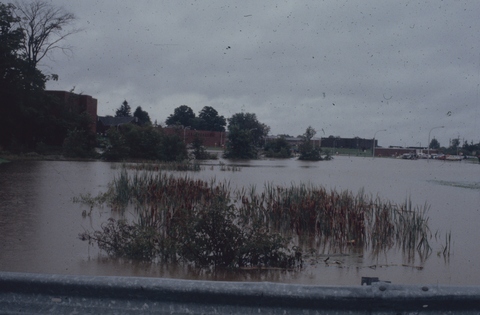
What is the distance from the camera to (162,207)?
11125mm

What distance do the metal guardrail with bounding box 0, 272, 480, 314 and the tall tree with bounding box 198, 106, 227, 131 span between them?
68494 mm

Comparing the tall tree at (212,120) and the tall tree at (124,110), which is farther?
the tall tree at (124,110)

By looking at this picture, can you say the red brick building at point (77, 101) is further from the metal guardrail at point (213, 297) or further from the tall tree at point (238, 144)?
the metal guardrail at point (213, 297)

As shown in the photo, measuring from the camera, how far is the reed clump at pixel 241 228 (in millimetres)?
8266

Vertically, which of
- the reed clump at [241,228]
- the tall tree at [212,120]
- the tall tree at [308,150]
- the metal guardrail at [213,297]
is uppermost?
the tall tree at [212,120]

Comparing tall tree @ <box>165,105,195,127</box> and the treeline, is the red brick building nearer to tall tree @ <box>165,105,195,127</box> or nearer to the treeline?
the treeline

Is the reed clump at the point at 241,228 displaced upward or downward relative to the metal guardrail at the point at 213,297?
downward

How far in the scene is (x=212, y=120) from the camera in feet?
234

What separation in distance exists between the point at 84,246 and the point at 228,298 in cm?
773

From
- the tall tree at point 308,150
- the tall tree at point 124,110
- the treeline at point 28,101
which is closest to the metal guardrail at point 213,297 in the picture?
the treeline at point 28,101

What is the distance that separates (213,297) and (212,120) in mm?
68632

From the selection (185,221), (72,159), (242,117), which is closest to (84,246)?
(185,221)

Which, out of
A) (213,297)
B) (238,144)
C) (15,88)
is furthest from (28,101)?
(213,297)

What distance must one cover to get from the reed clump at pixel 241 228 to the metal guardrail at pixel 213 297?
5072 mm
